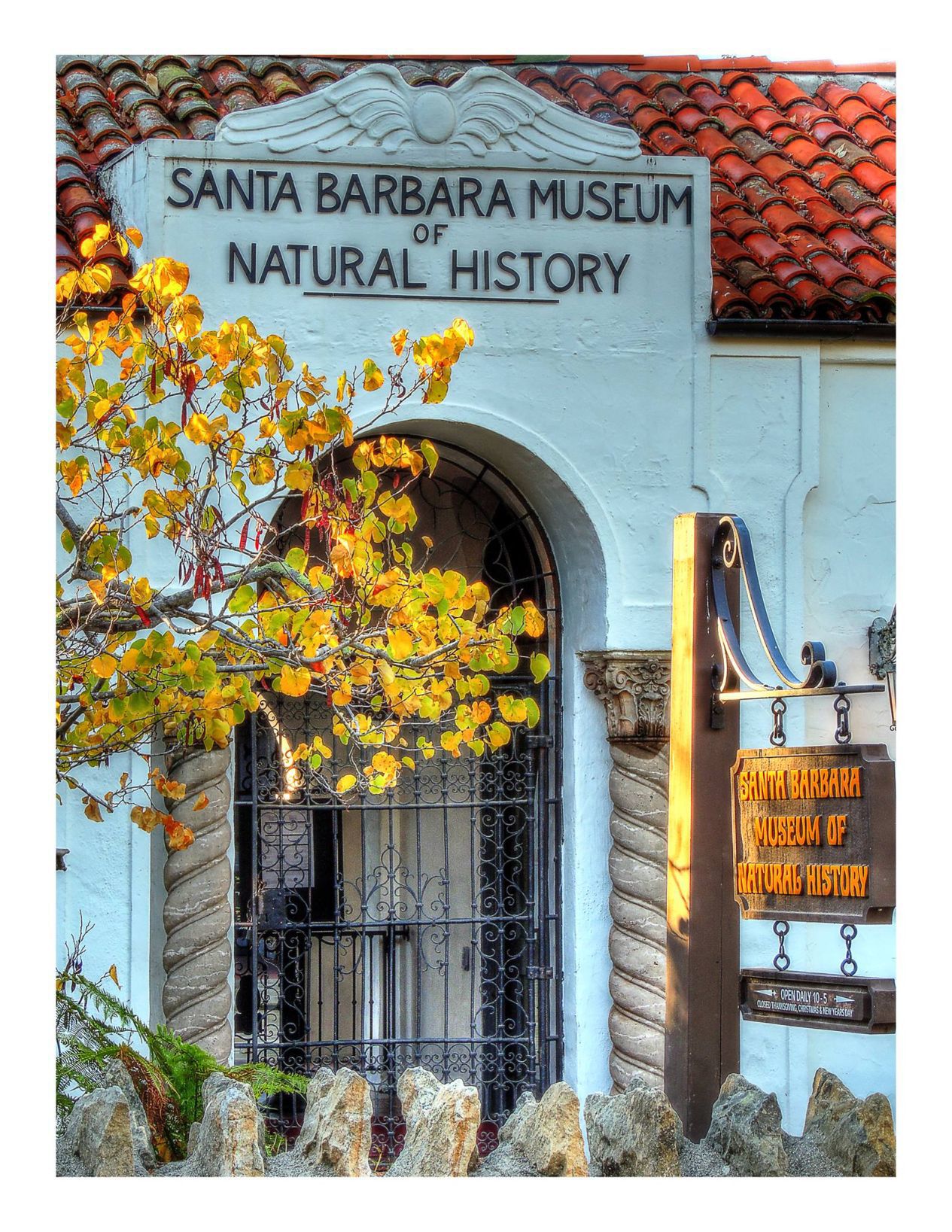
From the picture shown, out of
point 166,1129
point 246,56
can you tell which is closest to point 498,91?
point 246,56

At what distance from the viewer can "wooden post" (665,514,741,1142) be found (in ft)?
14.0

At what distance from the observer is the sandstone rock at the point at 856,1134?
4043 mm

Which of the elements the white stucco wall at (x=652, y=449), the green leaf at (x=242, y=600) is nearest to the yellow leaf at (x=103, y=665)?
the green leaf at (x=242, y=600)

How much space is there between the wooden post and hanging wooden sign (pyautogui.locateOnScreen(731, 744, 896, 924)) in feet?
0.41

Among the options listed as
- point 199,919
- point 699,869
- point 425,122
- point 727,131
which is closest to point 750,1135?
point 699,869

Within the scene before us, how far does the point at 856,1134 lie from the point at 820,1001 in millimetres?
396

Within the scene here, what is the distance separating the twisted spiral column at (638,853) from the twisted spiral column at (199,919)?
1.58 m

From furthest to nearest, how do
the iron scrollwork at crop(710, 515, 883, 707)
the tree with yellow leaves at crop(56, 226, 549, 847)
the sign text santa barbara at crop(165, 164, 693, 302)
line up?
the sign text santa barbara at crop(165, 164, 693, 302) → the tree with yellow leaves at crop(56, 226, 549, 847) → the iron scrollwork at crop(710, 515, 883, 707)

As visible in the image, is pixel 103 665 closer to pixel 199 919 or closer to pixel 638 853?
pixel 199 919

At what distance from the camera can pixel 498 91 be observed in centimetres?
650

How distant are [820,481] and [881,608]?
1.91ft

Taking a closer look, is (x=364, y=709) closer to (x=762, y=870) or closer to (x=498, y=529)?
(x=498, y=529)

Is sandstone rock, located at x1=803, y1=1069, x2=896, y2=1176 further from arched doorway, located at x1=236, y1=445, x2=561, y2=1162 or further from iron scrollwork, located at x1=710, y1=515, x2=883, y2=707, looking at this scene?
arched doorway, located at x1=236, y1=445, x2=561, y2=1162

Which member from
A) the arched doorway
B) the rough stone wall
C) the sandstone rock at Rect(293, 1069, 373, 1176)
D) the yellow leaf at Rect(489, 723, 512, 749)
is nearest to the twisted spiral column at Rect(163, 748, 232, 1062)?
the arched doorway
